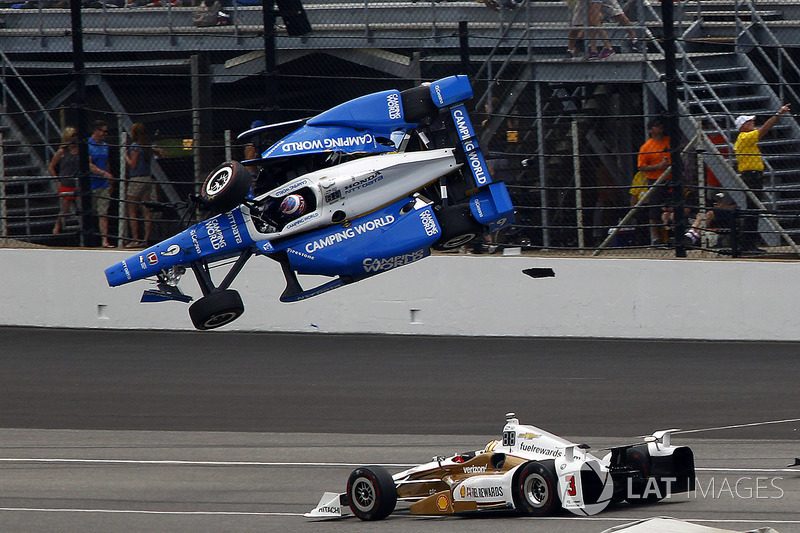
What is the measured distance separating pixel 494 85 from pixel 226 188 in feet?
28.9

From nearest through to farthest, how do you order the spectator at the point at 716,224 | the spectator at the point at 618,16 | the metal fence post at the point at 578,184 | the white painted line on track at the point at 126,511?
1. the white painted line on track at the point at 126,511
2. the spectator at the point at 716,224
3. the metal fence post at the point at 578,184
4. the spectator at the point at 618,16

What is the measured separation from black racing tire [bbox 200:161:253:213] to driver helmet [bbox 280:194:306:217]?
296 millimetres

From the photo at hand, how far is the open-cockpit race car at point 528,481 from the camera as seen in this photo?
8.45 metres

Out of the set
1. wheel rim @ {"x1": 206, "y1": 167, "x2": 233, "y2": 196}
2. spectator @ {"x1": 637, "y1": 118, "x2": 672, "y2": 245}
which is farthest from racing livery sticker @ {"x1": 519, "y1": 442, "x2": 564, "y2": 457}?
spectator @ {"x1": 637, "y1": 118, "x2": 672, "y2": 245}

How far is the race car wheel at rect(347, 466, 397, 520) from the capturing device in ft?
28.7

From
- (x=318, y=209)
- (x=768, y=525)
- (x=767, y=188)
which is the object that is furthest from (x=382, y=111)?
(x=767, y=188)

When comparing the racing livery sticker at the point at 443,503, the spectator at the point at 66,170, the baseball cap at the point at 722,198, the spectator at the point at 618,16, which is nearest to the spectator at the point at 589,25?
the spectator at the point at 618,16

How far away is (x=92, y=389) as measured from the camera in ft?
44.8

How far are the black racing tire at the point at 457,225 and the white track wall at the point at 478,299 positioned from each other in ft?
25.7

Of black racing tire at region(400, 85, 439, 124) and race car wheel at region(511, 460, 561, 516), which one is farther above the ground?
black racing tire at region(400, 85, 439, 124)

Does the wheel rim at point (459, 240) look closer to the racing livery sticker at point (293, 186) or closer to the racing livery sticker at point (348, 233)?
the racing livery sticker at point (348, 233)

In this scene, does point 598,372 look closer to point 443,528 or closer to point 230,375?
point 230,375

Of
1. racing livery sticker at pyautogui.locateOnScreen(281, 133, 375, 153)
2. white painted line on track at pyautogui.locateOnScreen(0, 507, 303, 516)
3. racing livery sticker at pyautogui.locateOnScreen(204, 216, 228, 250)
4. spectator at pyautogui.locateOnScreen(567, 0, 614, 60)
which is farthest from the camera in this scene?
spectator at pyautogui.locateOnScreen(567, 0, 614, 60)

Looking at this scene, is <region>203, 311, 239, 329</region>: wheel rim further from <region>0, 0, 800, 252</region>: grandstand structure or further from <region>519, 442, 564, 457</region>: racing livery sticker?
<region>0, 0, 800, 252</region>: grandstand structure
